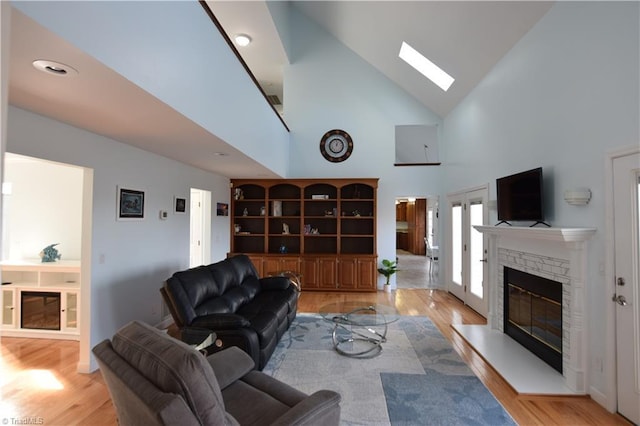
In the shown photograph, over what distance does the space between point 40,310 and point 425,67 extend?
680cm

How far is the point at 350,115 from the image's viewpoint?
6641 mm

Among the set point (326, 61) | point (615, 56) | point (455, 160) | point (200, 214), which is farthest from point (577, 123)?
point (200, 214)

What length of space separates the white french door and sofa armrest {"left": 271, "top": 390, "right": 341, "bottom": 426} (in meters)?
3.79

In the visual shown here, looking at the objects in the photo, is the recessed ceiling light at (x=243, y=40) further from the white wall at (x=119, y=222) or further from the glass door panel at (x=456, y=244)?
the glass door panel at (x=456, y=244)

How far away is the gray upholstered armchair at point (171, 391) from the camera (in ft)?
3.67

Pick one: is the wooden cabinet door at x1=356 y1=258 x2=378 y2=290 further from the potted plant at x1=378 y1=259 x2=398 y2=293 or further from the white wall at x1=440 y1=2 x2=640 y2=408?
the white wall at x1=440 y1=2 x2=640 y2=408

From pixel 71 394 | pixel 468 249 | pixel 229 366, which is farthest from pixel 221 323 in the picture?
pixel 468 249

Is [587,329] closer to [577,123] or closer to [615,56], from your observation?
[577,123]

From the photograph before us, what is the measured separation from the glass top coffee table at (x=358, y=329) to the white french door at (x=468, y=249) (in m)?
1.87

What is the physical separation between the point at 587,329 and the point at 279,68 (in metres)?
6.95

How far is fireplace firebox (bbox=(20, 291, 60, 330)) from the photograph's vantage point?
375 centimetres

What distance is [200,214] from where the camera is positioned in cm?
580

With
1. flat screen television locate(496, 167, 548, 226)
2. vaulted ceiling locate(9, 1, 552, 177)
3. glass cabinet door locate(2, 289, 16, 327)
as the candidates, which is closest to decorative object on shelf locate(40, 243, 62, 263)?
glass cabinet door locate(2, 289, 16, 327)

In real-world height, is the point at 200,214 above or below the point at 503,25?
below
